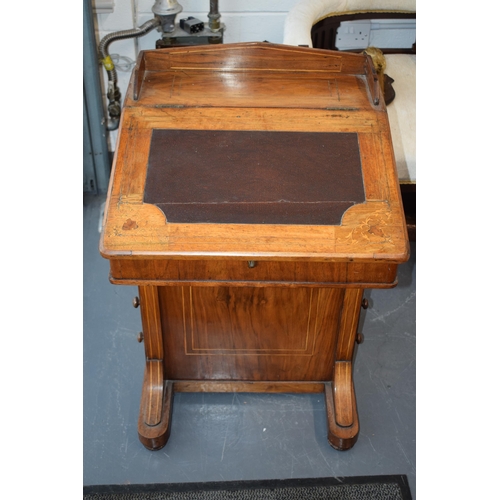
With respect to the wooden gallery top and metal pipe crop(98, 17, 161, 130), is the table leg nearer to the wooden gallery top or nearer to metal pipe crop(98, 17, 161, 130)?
the wooden gallery top

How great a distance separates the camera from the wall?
2.96 meters

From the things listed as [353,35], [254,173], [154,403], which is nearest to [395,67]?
[353,35]

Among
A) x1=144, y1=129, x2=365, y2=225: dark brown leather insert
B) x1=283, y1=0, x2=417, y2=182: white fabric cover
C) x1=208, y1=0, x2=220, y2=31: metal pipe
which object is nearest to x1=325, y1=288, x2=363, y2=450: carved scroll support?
x1=144, y1=129, x2=365, y2=225: dark brown leather insert

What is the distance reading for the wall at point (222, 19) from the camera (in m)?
2.96

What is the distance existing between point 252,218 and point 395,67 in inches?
63.6

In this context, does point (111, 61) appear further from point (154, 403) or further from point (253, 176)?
point (154, 403)

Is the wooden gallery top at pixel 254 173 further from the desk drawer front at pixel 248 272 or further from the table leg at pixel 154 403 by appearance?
the table leg at pixel 154 403

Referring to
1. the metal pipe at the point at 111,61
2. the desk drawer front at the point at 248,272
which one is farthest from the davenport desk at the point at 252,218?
the metal pipe at the point at 111,61

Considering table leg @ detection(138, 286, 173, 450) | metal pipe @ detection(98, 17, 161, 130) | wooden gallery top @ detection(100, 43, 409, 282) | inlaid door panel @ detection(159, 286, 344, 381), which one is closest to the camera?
wooden gallery top @ detection(100, 43, 409, 282)

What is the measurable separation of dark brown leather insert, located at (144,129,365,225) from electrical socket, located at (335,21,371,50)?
1.17 meters

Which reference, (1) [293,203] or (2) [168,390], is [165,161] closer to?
(1) [293,203]

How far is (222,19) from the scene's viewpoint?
3.02m

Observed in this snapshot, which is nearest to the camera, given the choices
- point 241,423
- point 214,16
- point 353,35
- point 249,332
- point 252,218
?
point 252,218

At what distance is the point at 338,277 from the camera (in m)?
1.85
